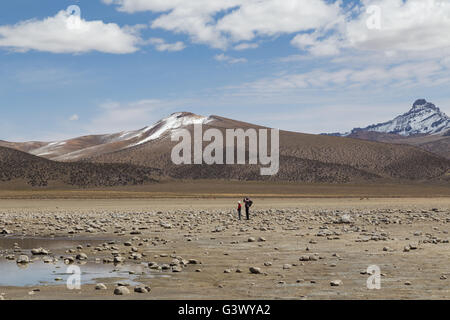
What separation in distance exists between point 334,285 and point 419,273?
113 inches

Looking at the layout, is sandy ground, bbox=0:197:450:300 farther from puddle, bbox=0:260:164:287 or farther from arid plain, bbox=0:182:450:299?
puddle, bbox=0:260:164:287

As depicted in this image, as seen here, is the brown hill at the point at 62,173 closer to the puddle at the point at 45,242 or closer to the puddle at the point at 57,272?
the puddle at the point at 45,242

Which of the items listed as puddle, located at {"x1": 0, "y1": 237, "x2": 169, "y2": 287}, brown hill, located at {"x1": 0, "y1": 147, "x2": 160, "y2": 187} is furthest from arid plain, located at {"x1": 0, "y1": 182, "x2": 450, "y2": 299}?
brown hill, located at {"x1": 0, "y1": 147, "x2": 160, "y2": 187}

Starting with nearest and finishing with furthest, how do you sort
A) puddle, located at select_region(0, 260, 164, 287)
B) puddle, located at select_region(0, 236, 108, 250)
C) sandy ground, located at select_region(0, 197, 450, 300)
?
1. sandy ground, located at select_region(0, 197, 450, 300)
2. puddle, located at select_region(0, 260, 164, 287)
3. puddle, located at select_region(0, 236, 108, 250)

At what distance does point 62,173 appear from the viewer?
126 metres

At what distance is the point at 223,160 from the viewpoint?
185000mm

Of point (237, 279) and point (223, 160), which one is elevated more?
point (223, 160)

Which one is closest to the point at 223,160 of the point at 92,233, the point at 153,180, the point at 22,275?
the point at 153,180

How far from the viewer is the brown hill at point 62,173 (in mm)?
120250

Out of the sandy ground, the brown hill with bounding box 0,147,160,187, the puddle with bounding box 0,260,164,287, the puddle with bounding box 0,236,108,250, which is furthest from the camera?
the brown hill with bounding box 0,147,160,187

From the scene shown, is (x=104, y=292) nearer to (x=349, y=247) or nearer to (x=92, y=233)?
(x=349, y=247)

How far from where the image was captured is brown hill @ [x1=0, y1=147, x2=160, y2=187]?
120250 millimetres

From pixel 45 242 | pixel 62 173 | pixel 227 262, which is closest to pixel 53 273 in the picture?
pixel 227 262

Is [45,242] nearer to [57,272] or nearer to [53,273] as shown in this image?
[57,272]
